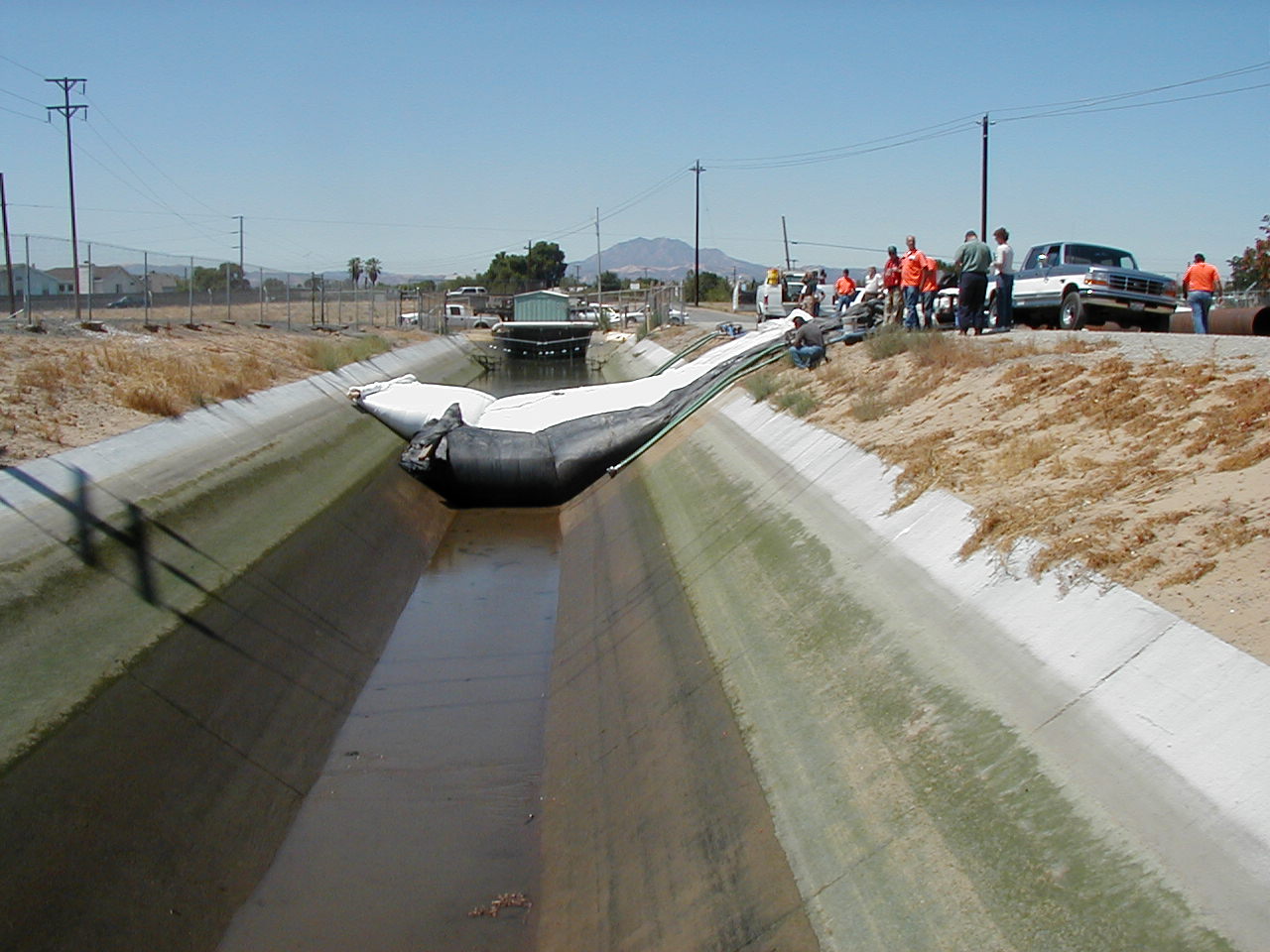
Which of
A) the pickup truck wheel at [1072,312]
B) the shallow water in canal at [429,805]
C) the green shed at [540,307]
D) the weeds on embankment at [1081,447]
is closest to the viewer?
the weeds on embankment at [1081,447]

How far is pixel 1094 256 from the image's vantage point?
2300cm

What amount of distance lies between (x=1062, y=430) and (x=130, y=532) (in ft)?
30.8

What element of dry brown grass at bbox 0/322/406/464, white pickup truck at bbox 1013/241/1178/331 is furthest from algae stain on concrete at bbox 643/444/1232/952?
white pickup truck at bbox 1013/241/1178/331

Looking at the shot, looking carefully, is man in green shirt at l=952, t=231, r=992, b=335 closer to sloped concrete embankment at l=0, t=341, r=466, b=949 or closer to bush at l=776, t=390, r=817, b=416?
bush at l=776, t=390, r=817, b=416

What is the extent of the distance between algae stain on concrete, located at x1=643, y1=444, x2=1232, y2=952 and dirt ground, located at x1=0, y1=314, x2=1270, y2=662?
120 cm

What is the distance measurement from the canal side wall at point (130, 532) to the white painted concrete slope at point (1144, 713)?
652cm

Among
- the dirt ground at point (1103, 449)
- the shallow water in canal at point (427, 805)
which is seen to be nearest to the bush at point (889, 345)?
the dirt ground at point (1103, 449)

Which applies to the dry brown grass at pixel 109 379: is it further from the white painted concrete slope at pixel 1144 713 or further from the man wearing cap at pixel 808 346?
the white painted concrete slope at pixel 1144 713

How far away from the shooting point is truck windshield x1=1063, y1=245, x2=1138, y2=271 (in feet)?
75.3

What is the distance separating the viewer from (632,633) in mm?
12336

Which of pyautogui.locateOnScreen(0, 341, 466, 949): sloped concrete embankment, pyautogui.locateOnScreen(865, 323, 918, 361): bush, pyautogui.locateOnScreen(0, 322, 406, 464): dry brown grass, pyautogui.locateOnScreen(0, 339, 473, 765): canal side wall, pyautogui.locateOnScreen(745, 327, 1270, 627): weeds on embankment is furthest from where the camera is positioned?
pyautogui.locateOnScreen(865, 323, 918, 361): bush

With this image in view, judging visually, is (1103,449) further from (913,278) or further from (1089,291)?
(1089,291)

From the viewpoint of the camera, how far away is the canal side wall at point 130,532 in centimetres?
914

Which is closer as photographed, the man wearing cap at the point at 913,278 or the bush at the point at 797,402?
the bush at the point at 797,402
